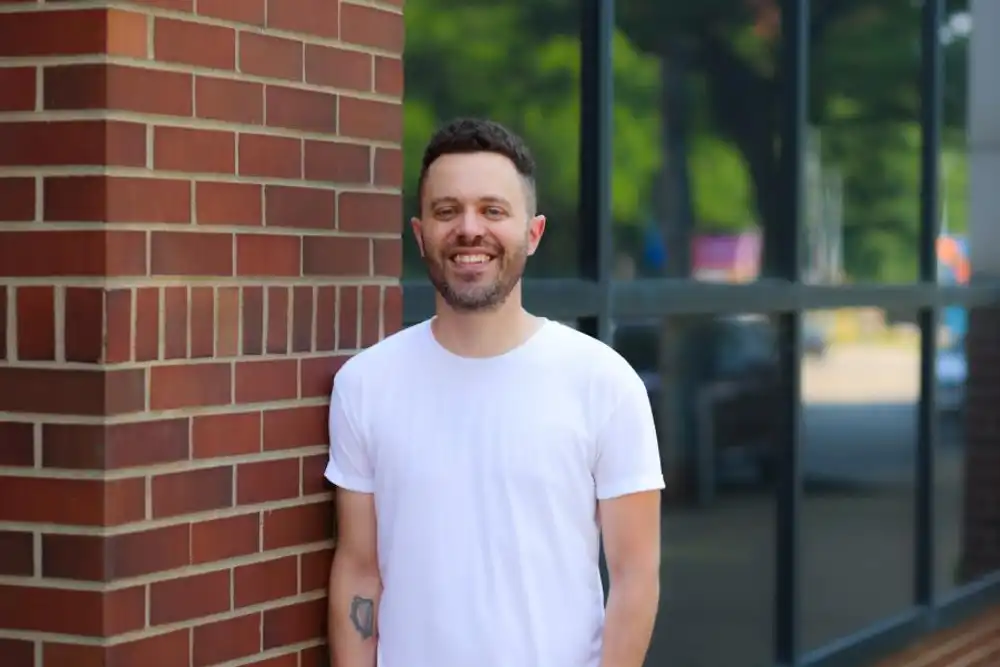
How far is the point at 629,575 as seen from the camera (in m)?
3.14

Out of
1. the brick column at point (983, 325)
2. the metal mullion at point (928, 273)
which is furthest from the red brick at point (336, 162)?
the brick column at point (983, 325)

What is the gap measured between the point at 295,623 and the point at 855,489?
15891 millimetres

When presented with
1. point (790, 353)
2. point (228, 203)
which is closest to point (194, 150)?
point (228, 203)

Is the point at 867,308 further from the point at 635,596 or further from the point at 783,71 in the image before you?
the point at 635,596

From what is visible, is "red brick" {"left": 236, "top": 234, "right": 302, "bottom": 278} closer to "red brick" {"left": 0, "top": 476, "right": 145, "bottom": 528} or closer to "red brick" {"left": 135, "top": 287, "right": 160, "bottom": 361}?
"red brick" {"left": 135, "top": 287, "right": 160, "bottom": 361}

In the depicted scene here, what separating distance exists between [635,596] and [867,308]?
374cm

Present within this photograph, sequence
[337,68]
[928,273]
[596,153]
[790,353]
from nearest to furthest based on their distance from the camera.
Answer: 1. [337,68]
2. [596,153]
3. [790,353]
4. [928,273]

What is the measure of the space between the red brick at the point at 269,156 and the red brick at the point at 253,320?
208 millimetres

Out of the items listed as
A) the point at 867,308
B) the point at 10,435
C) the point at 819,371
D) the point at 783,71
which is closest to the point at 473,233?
the point at 10,435

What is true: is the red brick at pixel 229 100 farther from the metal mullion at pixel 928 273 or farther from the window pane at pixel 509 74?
the metal mullion at pixel 928 273

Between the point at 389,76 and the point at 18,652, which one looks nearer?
the point at 18,652

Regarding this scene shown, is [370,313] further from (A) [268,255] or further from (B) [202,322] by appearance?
(B) [202,322]

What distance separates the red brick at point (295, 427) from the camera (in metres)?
→ 3.23

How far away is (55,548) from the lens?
293 cm
